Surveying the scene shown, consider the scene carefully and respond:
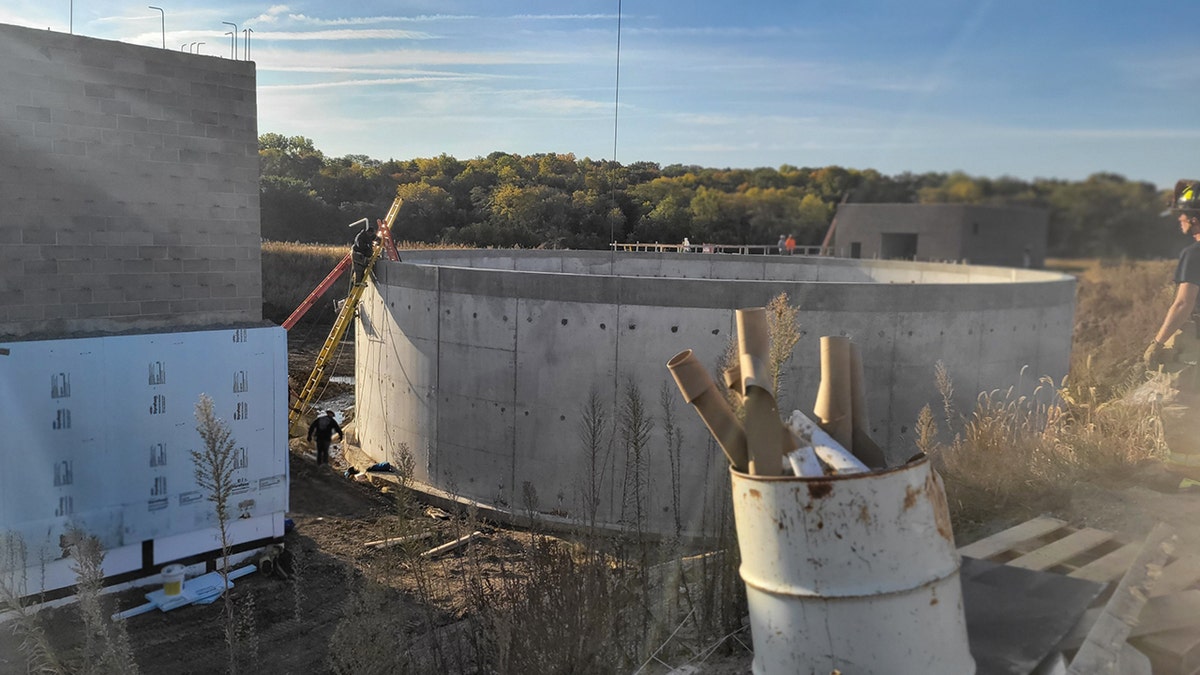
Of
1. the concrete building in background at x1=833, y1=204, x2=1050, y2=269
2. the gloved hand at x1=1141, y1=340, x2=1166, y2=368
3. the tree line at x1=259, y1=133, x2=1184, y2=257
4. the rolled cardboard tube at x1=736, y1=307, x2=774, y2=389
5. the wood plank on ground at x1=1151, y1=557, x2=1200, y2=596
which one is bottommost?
the wood plank on ground at x1=1151, y1=557, x2=1200, y2=596

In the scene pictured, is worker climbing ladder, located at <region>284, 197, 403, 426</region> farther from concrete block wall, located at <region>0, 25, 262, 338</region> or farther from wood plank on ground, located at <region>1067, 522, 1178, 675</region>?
wood plank on ground, located at <region>1067, 522, 1178, 675</region>

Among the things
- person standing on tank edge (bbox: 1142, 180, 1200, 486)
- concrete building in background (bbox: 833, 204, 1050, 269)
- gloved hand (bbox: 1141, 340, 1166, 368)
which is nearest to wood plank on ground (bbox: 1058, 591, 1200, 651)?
concrete building in background (bbox: 833, 204, 1050, 269)

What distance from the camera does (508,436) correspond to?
10562mm

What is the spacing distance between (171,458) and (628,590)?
584 cm

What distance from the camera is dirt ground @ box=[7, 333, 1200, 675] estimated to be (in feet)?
16.5

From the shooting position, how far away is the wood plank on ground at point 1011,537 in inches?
183

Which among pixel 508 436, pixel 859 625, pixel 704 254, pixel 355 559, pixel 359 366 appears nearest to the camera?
pixel 859 625

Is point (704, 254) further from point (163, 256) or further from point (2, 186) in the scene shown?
point (2, 186)

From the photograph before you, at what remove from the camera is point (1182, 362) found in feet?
26.2

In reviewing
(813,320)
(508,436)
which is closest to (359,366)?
(508,436)

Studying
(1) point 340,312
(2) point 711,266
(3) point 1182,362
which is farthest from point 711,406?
(2) point 711,266

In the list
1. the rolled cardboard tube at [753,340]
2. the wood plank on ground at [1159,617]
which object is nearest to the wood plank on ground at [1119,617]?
the wood plank on ground at [1159,617]

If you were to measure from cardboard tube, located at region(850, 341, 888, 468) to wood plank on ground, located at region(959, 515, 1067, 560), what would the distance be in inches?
62.9

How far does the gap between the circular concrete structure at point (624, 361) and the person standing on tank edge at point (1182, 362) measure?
2.47 metres
